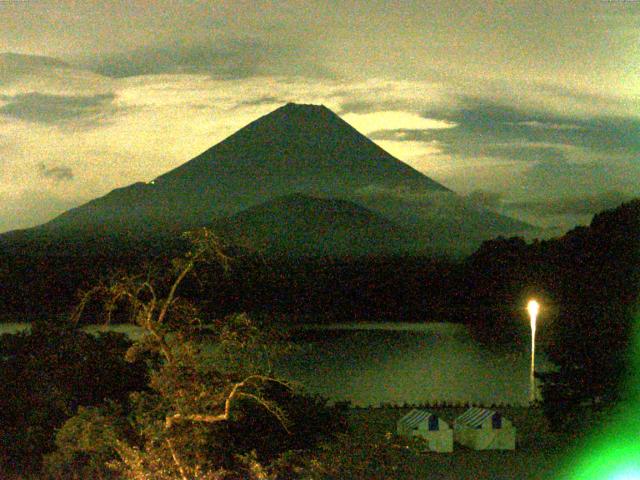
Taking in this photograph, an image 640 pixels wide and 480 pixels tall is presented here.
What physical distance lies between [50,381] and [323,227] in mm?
75646

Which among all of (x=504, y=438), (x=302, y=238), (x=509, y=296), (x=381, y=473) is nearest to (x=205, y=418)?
(x=381, y=473)

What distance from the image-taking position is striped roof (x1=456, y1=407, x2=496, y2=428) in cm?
1286

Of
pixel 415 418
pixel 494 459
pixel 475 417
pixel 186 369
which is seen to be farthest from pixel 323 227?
pixel 186 369

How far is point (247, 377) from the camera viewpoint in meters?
7.89

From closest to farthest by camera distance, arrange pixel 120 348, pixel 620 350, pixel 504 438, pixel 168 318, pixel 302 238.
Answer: pixel 168 318, pixel 620 350, pixel 120 348, pixel 504 438, pixel 302 238

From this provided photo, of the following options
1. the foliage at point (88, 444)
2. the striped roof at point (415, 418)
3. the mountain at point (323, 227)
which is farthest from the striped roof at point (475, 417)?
the mountain at point (323, 227)

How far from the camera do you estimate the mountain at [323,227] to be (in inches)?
2948

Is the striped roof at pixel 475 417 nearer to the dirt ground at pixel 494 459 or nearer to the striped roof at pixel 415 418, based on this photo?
the dirt ground at pixel 494 459

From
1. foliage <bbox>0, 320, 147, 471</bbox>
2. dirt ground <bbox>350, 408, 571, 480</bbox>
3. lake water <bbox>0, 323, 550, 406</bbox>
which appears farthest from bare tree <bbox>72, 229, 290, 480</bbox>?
lake water <bbox>0, 323, 550, 406</bbox>

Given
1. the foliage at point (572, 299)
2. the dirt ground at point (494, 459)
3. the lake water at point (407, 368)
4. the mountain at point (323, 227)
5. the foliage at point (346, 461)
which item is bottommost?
the lake water at point (407, 368)

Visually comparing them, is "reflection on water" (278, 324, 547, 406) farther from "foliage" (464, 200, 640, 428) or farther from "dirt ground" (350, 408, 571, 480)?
"dirt ground" (350, 408, 571, 480)

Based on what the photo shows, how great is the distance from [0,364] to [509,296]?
3252cm

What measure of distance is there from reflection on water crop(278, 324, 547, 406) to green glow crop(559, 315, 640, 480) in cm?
758

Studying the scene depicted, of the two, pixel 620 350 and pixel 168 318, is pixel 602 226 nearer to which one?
pixel 620 350
